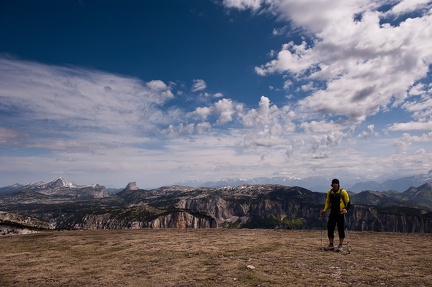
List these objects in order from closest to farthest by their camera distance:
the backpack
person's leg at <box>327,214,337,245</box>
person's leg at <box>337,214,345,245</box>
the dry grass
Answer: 1. the dry grass
2. person's leg at <box>337,214,345,245</box>
3. the backpack
4. person's leg at <box>327,214,337,245</box>

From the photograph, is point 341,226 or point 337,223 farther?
point 337,223

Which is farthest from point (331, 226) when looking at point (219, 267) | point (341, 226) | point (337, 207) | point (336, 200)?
point (219, 267)

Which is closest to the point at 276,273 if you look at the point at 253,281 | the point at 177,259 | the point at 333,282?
the point at 253,281

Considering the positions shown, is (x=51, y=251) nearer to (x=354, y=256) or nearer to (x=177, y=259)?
(x=177, y=259)

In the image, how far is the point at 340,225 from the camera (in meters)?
17.4

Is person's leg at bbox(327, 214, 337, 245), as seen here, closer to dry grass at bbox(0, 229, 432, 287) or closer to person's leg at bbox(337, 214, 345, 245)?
person's leg at bbox(337, 214, 345, 245)

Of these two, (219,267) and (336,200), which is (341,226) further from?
(219,267)

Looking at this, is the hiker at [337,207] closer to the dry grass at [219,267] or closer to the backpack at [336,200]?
the backpack at [336,200]

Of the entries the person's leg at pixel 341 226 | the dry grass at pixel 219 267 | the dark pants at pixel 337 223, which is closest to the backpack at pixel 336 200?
the dark pants at pixel 337 223

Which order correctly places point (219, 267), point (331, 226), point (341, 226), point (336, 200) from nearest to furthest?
point (219, 267) < point (341, 226) < point (336, 200) < point (331, 226)

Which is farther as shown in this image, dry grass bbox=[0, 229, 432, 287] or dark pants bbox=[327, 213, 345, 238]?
dark pants bbox=[327, 213, 345, 238]

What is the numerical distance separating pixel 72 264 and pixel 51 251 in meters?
6.32

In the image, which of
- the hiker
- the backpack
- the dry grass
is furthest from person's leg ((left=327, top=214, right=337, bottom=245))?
the dry grass

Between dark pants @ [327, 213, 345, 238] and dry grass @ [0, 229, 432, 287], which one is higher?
dark pants @ [327, 213, 345, 238]
